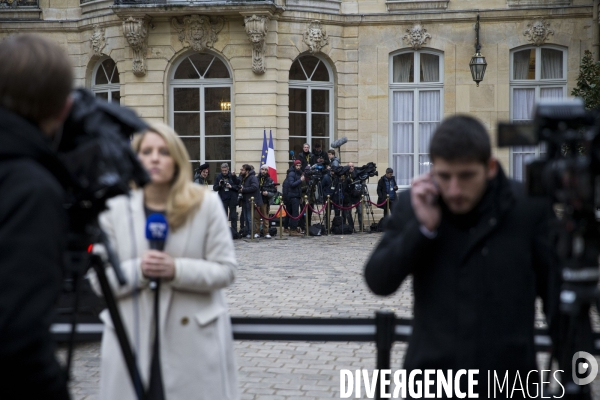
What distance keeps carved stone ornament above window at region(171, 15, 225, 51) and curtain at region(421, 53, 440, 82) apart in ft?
19.5

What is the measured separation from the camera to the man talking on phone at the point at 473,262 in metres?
2.52

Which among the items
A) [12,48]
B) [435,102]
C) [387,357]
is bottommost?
[387,357]

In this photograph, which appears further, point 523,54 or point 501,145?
point 523,54

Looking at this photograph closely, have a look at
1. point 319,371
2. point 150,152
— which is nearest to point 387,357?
point 150,152

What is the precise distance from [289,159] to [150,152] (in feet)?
65.0

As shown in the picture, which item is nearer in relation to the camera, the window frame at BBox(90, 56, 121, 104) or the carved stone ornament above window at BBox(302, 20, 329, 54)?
the carved stone ornament above window at BBox(302, 20, 329, 54)

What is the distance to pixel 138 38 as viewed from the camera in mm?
22328

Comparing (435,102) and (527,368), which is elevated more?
(435,102)

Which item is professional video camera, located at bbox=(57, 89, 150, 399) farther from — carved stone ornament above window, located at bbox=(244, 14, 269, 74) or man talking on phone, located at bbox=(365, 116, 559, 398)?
carved stone ornament above window, located at bbox=(244, 14, 269, 74)

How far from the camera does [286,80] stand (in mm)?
22953

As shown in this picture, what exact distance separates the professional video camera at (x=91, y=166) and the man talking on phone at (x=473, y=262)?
884mm

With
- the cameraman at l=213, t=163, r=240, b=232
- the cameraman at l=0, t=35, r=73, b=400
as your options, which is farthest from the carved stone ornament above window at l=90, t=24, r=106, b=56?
the cameraman at l=0, t=35, r=73, b=400

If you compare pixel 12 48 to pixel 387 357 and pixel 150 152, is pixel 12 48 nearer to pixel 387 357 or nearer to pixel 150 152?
pixel 150 152

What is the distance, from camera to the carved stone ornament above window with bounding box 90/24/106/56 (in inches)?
924
